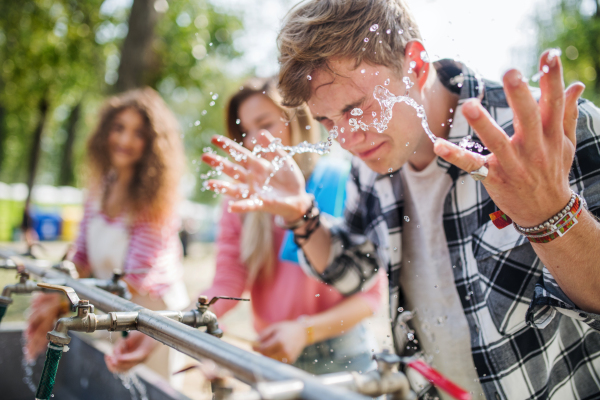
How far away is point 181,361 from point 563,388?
7.80ft

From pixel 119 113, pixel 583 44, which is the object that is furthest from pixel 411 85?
pixel 583 44

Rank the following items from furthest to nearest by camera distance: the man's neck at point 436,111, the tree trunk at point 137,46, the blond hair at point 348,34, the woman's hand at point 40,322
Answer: the tree trunk at point 137,46 → the woman's hand at point 40,322 → the man's neck at point 436,111 → the blond hair at point 348,34

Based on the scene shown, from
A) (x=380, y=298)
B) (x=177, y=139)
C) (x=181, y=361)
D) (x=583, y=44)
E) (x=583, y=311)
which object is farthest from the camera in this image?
(x=583, y=44)

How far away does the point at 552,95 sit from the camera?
948mm

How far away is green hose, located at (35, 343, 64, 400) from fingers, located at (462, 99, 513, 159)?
1.16 m

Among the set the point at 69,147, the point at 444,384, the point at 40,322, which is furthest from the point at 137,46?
the point at 69,147

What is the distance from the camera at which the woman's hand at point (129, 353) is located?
2.02m

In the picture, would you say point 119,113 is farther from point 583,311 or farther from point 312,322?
point 583,311

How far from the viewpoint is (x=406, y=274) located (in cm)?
186

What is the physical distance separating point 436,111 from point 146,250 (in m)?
1.99

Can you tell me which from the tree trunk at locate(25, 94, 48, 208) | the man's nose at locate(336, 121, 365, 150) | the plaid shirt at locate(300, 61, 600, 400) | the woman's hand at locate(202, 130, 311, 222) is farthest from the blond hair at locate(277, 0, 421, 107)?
the tree trunk at locate(25, 94, 48, 208)

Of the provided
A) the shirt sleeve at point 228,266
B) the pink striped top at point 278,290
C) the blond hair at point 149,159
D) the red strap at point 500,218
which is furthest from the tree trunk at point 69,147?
the red strap at point 500,218

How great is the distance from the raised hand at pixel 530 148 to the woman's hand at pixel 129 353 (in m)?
1.70

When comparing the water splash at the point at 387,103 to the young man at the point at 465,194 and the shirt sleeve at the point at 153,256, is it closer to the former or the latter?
the young man at the point at 465,194
